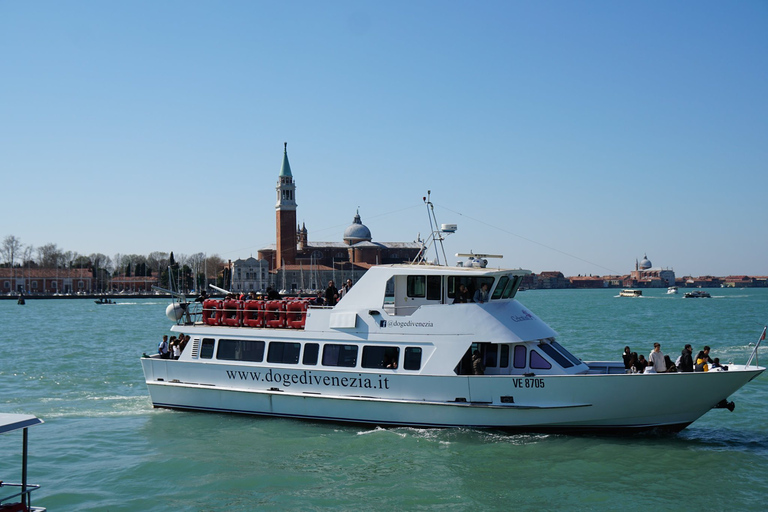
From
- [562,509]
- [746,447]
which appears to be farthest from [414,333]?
[746,447]

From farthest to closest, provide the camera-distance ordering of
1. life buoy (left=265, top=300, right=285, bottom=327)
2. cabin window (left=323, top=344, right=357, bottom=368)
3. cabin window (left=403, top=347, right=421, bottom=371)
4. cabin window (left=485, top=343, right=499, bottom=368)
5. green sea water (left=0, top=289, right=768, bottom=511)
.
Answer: life buoy (left=265, top=300, right=285, bottom=327), cabin window (left=323, top=344, right=357, bottom=368), cabin window (left=403, top=347, right=421, bottom=371), cabin window (left=485, top=343, right=499, bottom=368), green sea water (left=0, top=289, right=768, bottom=511)

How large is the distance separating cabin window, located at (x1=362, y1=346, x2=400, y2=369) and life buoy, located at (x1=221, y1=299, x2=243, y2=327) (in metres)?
3.50

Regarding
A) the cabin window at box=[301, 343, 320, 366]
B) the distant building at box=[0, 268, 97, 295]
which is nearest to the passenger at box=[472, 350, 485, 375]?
the cabin window at box=[301, 343, 320, 366]

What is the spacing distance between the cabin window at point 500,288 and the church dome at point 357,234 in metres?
124

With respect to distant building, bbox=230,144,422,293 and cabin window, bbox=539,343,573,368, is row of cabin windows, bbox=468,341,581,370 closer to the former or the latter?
cabin window, bbox=539,343,573,368

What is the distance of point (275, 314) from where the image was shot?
51.1 ft

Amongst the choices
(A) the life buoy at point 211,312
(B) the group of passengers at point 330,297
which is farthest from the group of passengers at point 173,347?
(B) the group of passengers at point 330,297

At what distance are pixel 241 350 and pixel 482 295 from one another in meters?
5.54

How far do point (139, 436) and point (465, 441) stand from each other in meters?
6.71

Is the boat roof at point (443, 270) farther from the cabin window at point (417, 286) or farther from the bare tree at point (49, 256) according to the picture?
the bare tree at point (49, 256)

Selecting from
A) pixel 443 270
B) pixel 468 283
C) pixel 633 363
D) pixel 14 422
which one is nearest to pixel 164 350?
pixel 443 270

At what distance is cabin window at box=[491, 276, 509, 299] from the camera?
1406cm

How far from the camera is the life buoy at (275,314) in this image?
15.4 m

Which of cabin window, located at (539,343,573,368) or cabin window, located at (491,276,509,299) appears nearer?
cabin window, located at (539,343,573,368)
